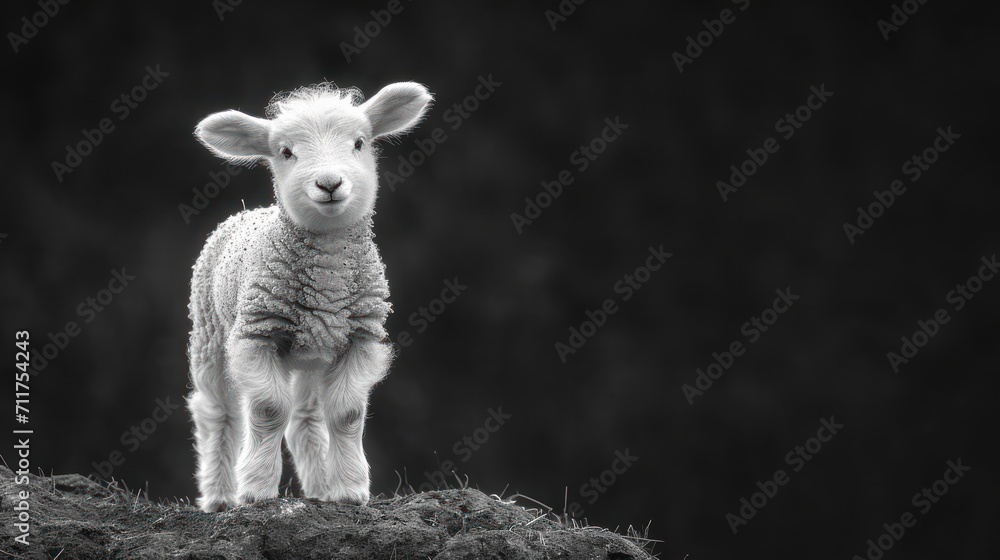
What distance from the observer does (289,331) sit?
6.25 meters

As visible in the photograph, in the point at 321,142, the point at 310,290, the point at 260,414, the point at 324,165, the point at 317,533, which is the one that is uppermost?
the point at 321,142

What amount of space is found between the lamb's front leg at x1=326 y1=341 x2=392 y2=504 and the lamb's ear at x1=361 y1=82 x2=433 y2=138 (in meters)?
1.18

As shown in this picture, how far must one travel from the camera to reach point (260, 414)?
624cm

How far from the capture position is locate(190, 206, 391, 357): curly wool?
620 cm

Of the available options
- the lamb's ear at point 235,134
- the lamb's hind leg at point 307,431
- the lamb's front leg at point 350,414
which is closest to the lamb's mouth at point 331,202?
the lamb's ear at point 235,134

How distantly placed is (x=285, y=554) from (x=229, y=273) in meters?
1.74

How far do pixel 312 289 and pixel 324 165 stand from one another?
Result: 0.64 meters

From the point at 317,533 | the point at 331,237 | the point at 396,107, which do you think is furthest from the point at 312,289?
the point at 317,533

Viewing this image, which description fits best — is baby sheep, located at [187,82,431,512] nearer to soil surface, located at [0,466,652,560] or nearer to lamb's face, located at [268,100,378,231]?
lamb's face, located at [268,100,378,231]

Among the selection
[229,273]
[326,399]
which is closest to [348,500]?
[326,399]

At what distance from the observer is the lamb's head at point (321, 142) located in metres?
6.09

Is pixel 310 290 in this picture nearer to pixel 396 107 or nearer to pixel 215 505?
pixel 396 107

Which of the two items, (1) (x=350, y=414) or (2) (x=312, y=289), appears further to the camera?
(1) (x=350, y=414)

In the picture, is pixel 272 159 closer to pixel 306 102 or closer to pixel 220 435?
pixel 306 102
